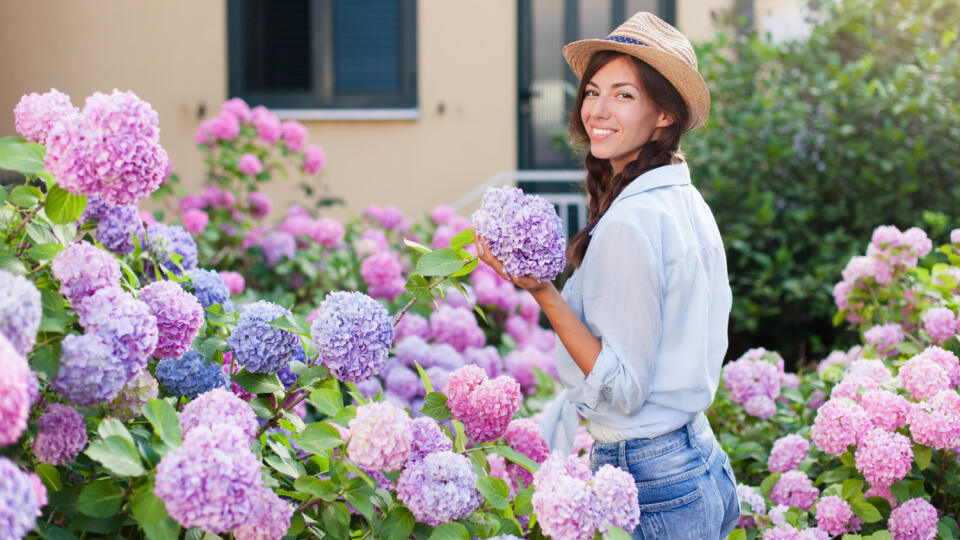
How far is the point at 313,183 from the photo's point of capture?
21.0ft

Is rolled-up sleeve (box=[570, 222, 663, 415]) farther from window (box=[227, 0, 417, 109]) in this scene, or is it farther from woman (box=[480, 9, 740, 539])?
window (box=[227, 0, 417, 109])

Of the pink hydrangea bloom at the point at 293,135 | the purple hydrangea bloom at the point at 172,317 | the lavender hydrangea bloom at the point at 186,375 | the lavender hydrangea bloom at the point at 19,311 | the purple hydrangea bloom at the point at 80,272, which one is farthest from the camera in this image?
the pink hydrangea bloom at the point at 293,135

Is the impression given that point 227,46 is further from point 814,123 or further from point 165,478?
point 165,478

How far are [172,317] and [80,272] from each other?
151 millimetres

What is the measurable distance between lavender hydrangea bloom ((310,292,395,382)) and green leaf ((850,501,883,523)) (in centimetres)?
115

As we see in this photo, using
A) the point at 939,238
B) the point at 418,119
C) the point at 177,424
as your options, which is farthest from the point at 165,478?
the point at 418,119

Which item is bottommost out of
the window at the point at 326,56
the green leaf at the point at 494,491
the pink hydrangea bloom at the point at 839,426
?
the pink hydrangea bloom at the point at 839,426

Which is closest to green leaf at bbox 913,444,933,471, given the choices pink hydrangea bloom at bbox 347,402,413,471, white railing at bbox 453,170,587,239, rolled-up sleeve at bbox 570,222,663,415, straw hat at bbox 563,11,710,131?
rolled-up sleeve at bbox 570,222,663,415

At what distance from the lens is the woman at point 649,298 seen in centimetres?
144

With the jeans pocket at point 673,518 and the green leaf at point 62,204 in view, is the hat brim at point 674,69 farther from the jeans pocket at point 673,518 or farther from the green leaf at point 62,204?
the green leaf at point 62,204

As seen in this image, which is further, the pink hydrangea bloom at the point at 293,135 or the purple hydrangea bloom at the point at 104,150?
the pink hydrangea bloom at the point at 293,135

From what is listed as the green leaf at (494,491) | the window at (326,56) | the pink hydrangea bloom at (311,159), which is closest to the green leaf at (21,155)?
the green leaf at (494,491)

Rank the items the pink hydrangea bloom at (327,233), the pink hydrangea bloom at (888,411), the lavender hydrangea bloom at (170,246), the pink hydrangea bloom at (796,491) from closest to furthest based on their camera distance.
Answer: the lavender hydrangea bloom at (170,246), the pink hydrangea bloom at (888,411), the pink hydrangea bloom at (796,491), the pink hydrangea bloom at (327,233)

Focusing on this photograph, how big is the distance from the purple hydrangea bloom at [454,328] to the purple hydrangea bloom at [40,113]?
1.97 meters
